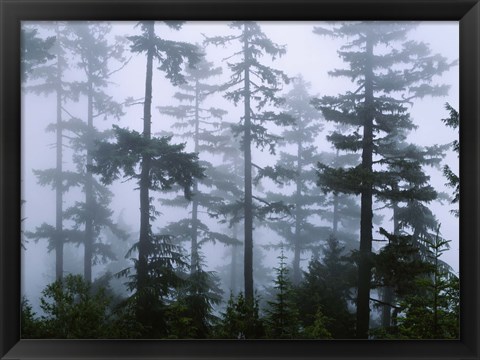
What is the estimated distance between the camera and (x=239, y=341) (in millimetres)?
1775

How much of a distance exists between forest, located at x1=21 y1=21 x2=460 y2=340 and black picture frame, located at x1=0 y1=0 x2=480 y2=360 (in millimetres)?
690

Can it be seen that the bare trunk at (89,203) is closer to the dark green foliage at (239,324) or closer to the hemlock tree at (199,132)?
the hemlock tree at (199,132)

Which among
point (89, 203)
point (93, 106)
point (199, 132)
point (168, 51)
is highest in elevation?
point (168, 51)

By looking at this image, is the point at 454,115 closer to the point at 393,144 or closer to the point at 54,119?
the point at 393,144

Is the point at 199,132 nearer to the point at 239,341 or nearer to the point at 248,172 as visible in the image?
the point at 248,172

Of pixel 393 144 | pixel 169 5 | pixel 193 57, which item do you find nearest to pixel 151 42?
pixel 193 57

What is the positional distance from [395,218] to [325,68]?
1.76 meters

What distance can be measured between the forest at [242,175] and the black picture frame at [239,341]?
0.69 meters

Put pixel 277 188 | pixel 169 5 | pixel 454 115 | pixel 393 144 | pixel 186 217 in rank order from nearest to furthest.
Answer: pixel 169 5
pixel 454 115
pixel 393 144
pixel 186 217
pixel 277 188

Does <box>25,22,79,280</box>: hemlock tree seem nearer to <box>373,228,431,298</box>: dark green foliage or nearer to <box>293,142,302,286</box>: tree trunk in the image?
<box>293,142,302,286</box>: tree trunk

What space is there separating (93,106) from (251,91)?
1.67 metres

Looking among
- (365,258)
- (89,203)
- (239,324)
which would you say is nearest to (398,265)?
(365,258)

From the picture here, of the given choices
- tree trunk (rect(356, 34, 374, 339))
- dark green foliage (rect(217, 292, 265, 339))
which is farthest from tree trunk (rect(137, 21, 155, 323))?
tree trunk (rect(356, 34, 374, 339))

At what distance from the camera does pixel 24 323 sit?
227cm
